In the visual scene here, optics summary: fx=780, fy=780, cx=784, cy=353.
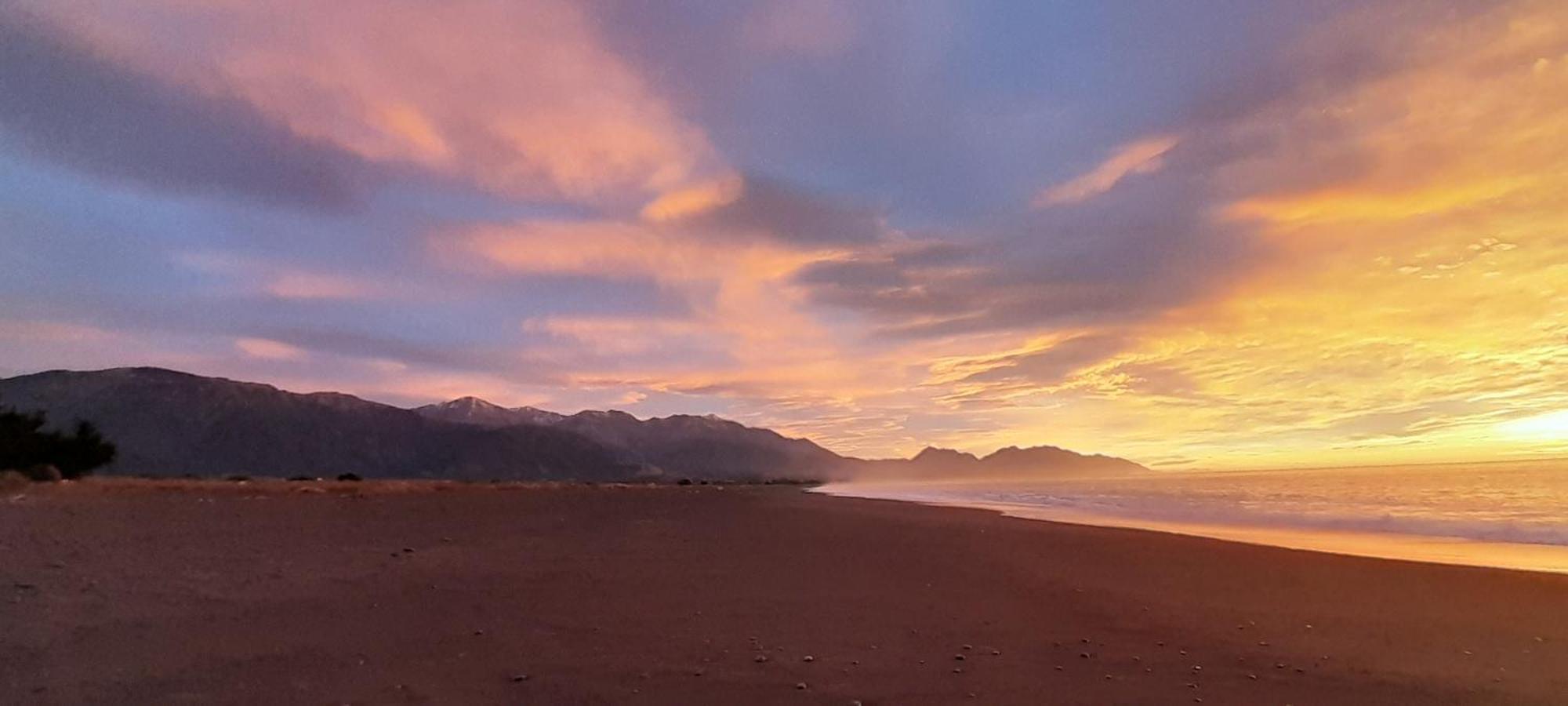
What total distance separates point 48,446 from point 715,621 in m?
35.1

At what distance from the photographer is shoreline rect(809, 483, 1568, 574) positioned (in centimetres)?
1298

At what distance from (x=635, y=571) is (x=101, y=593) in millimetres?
5877

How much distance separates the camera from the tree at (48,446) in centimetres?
2809

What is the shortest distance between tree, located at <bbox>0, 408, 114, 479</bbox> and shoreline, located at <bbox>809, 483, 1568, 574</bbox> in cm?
3549

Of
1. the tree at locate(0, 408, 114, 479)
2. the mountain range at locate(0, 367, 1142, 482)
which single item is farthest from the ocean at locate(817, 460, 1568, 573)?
the mountain range at locate(0, 367, 1142, 482)

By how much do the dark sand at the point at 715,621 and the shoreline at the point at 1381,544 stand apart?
1.30 m

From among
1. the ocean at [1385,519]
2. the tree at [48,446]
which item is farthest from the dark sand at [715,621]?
the tree at [48,446]

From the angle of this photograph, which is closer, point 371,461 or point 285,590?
point 285,590

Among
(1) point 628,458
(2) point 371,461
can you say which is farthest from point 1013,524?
(1) point 628,458

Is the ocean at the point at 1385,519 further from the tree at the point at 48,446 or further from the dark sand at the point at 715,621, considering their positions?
the tree at the point at 48,446

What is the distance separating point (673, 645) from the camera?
6.87 meters

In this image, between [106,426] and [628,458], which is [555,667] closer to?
[106,426]

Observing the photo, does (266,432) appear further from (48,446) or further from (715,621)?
(715,621)

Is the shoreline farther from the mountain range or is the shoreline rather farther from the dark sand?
the mountain range
